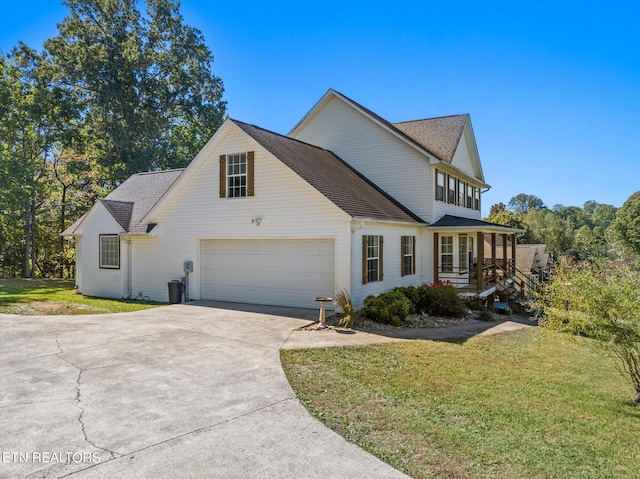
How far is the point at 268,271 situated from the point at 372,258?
3583 millimetres

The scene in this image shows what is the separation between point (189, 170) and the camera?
15070mm

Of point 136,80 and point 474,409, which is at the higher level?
point 136,80

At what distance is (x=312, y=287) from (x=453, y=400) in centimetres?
Result: 784

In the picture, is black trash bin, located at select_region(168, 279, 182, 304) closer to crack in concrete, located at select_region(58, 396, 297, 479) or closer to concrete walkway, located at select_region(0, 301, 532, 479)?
concrete walkway, located at select_region(0, 301, 532, 479)

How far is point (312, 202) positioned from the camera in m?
13.0

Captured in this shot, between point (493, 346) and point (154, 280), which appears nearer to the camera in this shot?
point (493, 346)

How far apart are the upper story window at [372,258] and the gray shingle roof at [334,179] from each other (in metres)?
0.81

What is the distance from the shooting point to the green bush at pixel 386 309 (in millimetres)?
11930

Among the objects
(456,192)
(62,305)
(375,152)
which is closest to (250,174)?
(375,152)

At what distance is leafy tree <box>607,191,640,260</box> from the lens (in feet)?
156

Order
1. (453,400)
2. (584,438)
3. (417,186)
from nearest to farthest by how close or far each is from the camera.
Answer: (584,438)
(453,400)
(417,186)

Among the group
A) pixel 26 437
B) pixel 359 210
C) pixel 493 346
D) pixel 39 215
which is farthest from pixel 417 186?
pixel 39 215

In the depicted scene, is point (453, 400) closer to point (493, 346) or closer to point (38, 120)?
point (493, 346)

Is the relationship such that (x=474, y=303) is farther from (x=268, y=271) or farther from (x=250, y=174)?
(x=250, y=174)
